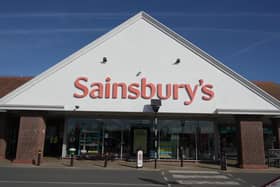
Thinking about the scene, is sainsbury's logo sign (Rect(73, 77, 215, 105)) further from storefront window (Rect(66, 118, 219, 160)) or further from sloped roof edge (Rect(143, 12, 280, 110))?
storefront window (Rect(66, 118, 219, 160))

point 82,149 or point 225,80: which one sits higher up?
point 225,80

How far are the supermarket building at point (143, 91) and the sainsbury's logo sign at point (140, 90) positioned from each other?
0.21 ft

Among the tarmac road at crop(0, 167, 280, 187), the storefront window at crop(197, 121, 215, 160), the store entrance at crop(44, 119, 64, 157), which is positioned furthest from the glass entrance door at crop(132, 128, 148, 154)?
the tarmac road at crop(0, 167, 280, 187)

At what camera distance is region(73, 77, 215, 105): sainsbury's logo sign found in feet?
61.5

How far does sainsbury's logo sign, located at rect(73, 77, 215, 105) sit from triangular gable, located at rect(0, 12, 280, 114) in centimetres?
10

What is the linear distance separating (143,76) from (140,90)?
3.22 feet

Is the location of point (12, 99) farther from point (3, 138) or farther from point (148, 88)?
point (148, 88)

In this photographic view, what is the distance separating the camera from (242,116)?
61.0ft

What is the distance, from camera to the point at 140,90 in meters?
18.8

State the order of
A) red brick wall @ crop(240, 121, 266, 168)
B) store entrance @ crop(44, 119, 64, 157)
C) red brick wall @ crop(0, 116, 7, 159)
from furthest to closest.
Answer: store entrance @ crop(44, 119, 64, 157), red brick wall @ crop(0, 116, 7, 159), red brick wall @ crop(240, 121, 266, 168)

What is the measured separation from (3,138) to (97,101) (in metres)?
7.35

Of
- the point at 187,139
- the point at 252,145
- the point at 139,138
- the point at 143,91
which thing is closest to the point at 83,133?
the point at 139,138

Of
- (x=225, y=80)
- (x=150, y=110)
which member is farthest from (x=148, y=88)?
(x=225, y=80)

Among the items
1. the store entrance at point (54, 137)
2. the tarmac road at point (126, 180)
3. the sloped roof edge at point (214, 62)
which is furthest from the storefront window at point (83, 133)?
the sloped roof edge at point (214, 62)
